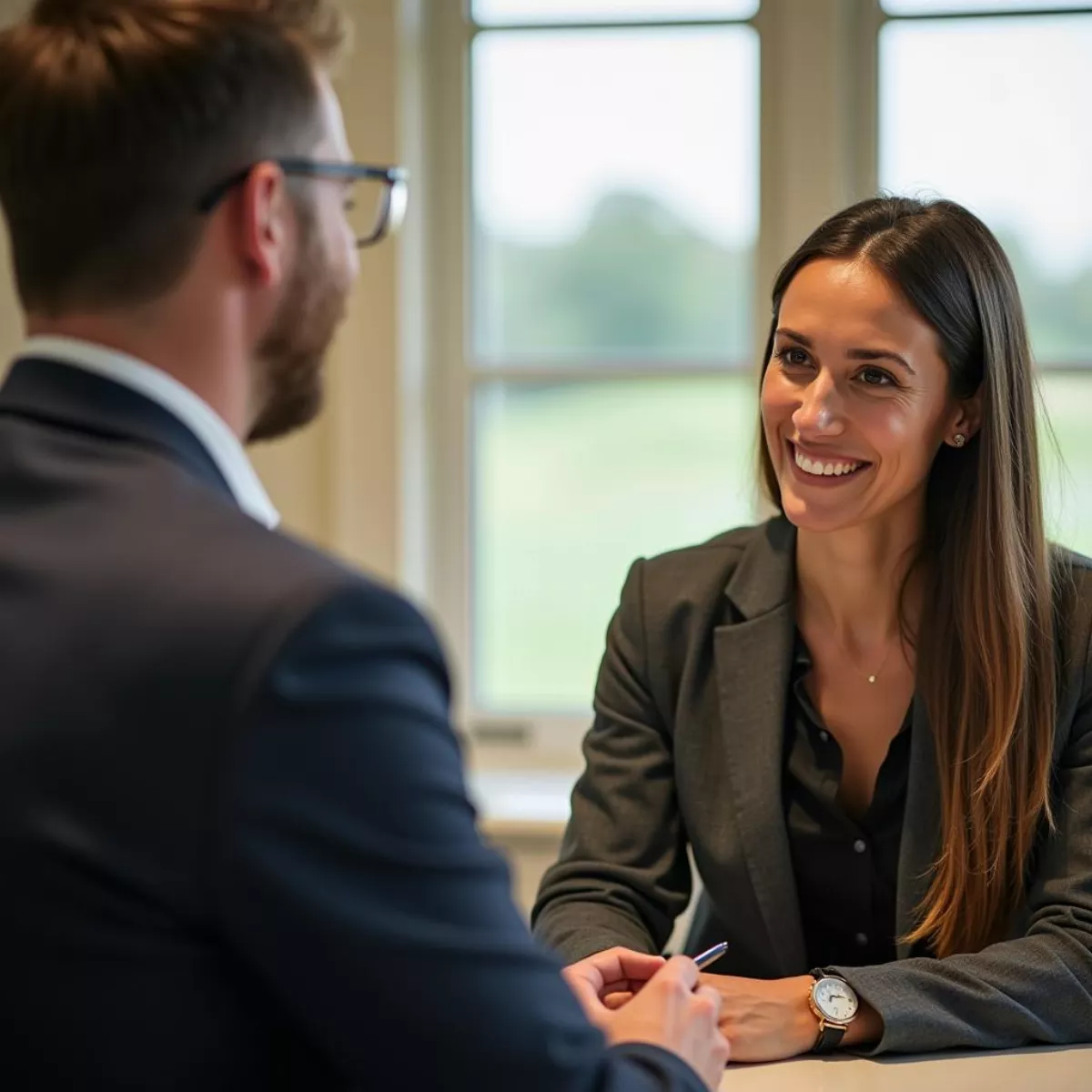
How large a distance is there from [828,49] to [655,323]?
0.62 m

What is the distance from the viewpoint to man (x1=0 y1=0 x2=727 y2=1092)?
77cm

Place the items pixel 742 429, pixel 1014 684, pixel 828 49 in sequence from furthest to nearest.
Answer: pixel 742 429 < pixel 828 49 < pixel 1014 684

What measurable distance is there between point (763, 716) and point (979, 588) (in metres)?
0.28

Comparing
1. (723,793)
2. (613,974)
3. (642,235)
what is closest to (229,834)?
(613,974)

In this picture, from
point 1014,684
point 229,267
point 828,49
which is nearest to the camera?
point 229,267

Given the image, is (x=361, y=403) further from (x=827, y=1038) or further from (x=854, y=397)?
(x=827, y=1038)

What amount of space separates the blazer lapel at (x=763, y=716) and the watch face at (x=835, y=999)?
24cm

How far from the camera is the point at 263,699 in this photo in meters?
0.75

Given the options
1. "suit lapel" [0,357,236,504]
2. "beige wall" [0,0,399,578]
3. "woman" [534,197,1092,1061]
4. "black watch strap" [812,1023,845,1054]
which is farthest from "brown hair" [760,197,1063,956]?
"beige wall" [0,0,399,578]

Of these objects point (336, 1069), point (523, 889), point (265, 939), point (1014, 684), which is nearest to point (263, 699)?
point (265, 939)

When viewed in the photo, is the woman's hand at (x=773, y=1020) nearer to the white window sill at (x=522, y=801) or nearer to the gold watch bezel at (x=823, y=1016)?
the gold watch bezel at (x=823, y=1016)

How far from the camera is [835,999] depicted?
1.43m

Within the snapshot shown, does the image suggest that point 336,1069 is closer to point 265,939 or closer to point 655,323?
point 265,939

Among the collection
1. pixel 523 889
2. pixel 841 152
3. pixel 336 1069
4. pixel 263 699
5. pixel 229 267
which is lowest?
pixel 523 889
